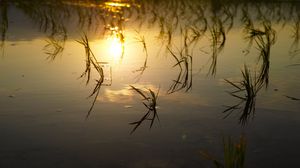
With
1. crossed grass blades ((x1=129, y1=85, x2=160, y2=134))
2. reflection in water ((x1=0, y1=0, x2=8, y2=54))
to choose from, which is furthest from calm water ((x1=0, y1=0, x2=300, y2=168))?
reflection in water ((x1=0, y1=0, x2=8, y2=54))

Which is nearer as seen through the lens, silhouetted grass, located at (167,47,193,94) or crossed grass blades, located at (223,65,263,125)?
crossed grass blades, located at (223,65,263,125)

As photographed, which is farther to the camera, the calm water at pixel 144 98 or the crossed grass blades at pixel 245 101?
the crossed grass blades at pixel 245 101

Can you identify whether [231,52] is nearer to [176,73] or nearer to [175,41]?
[175,41]

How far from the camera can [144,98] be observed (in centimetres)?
363

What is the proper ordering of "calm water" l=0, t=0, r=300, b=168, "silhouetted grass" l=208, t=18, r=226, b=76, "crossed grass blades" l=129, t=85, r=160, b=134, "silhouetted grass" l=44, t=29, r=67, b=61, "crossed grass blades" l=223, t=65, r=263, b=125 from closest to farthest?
"calm water" l=0, t=0, r=300, b=168, "crossed grass blades" l=129, t=85, r=160, b=134, "crossed grass blades" l=223, t=65, r=263, b=125, "silhouetted grass" l=208, t=18, r=226, b=76, "silhouetted grass" l=44, t=29, r=67, b=61

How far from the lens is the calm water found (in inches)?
106

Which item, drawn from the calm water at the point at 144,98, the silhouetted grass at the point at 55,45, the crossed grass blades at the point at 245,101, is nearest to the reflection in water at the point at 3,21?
the calm water at the point at 144,98

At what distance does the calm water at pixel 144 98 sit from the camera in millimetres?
2689

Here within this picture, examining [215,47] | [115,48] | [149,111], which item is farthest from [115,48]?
[149,111]

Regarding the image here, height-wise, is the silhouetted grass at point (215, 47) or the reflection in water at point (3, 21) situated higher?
the reflection in water at point (3, 21)

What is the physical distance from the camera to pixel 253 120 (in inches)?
127

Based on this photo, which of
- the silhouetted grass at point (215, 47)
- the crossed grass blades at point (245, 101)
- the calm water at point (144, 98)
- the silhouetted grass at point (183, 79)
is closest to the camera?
the calm water at point (144, 98)

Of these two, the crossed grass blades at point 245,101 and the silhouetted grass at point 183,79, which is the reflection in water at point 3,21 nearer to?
the silhouetted grass at point 183,79

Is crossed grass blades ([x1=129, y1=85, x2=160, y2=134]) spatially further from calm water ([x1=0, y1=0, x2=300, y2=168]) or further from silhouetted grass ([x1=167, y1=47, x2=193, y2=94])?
silhouetted grass ([x1=167, y1=47, x2=193, y2=94])
